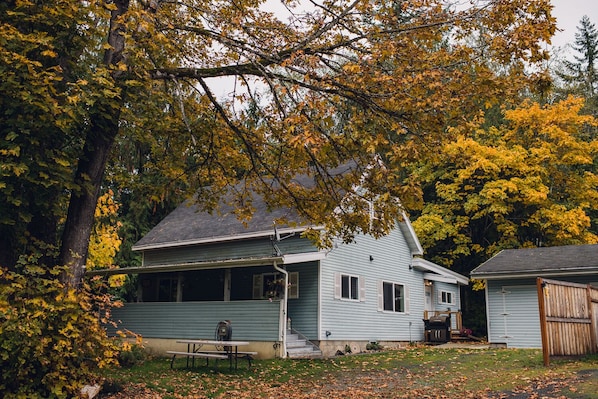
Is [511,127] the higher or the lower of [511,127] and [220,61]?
the higher

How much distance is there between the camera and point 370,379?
39.2 ft

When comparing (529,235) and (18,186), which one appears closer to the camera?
(18,186)

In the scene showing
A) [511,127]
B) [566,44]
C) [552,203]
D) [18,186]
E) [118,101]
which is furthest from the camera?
[566,44]

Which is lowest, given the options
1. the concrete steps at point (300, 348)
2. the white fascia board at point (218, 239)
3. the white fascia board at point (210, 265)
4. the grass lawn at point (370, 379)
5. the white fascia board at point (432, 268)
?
the grass lawn at point (370, 379)

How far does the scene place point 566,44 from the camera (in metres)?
40.6

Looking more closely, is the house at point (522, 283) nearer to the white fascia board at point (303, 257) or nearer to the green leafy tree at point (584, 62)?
the white fascia board at point (303, 257)

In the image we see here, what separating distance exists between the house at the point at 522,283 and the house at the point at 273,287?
3.56m

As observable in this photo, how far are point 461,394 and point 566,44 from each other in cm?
3832

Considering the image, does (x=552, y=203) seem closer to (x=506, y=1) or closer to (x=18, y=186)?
(x=506, y=1)

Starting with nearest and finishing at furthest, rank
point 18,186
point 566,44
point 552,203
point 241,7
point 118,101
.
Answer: point 18,186, point 118,101, point 241,7, point 552,203, point 566,44

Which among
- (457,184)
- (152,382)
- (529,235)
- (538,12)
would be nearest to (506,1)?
(538,12)

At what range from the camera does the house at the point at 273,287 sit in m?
17.3

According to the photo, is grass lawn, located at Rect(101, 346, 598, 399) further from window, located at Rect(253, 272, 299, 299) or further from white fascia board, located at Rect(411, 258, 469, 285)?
white fascia board, located at Rect(411, 258, 469, 285)

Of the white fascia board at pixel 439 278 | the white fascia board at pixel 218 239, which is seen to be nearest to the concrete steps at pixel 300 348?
the white fascia board at pixel 218 239
